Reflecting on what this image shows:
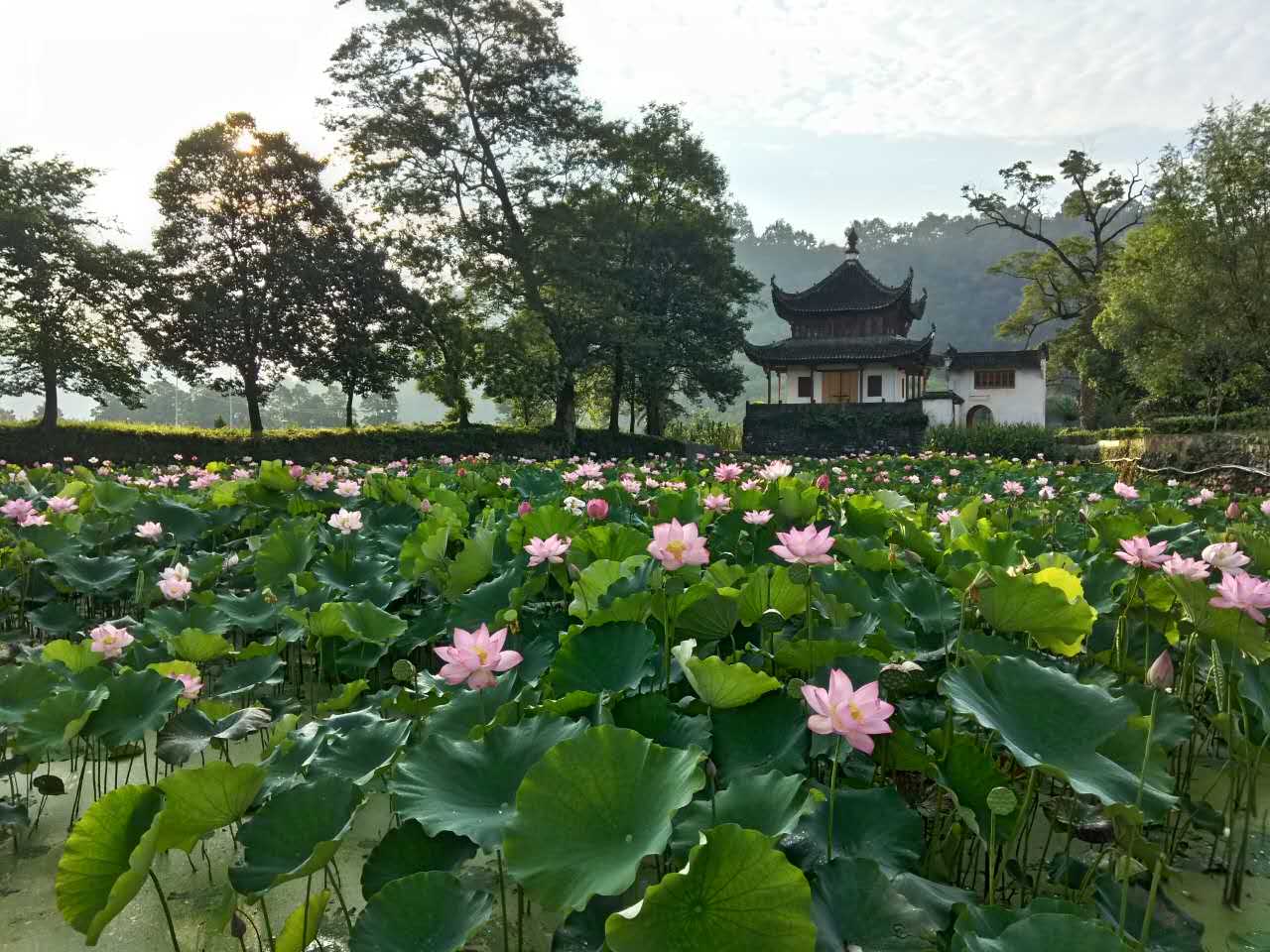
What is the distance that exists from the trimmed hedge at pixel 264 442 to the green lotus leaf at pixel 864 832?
686 inches

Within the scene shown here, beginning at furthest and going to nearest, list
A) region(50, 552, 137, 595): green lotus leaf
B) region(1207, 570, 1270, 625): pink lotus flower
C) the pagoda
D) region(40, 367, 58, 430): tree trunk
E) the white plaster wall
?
1. the white plaster wall
2. the pagoda
3. region(40, 367, 58, 430): tree trunk
4. region(50, 552, 137, 595): green lotus leaf
5. region(1207, 570, 1270, 625): pink lotus flower

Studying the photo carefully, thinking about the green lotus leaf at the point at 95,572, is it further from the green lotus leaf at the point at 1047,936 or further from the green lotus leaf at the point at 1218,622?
the green lotus leaf at the point at 1218,622

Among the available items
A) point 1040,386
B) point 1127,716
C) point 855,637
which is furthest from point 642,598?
point 1040,386

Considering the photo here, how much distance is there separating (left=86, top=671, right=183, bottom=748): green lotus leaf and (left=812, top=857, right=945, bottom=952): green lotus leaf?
126 cm

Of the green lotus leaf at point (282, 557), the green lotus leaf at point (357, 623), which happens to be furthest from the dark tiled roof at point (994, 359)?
the green lotus leaf at point (357, 623)

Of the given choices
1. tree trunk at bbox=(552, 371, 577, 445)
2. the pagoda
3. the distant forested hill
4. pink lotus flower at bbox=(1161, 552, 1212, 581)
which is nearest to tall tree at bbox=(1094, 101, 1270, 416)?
the pagoda

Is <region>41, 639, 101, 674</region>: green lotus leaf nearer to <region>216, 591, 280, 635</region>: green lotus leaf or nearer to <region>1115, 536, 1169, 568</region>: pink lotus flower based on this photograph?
<region>216, 591, 280, 635</region>: green lotus leaf

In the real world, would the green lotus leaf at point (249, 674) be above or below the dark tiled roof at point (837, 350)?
below

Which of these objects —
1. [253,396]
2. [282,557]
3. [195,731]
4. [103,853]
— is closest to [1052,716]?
[103,853]

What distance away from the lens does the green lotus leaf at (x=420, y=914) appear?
34.9 inches

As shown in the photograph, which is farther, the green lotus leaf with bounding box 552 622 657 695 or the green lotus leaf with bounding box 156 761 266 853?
the green lotus leaf with bounding box 552 622 657 695

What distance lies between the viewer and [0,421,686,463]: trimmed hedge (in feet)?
50.5

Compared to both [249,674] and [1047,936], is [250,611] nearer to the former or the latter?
[249,674]

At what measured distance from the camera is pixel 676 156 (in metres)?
25.8
